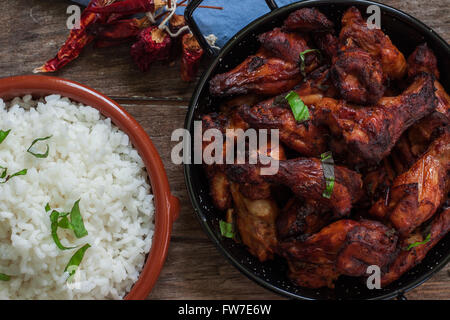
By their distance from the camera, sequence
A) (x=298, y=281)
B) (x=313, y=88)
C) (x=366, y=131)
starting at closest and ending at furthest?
(x=366, y=131)
(x=313, y=88)
(x=298, y=281)

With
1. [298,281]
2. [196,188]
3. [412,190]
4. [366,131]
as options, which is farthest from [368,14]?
[298,281]

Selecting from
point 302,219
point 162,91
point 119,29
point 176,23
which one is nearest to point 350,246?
point 302,219

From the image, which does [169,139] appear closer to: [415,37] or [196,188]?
[196,188]

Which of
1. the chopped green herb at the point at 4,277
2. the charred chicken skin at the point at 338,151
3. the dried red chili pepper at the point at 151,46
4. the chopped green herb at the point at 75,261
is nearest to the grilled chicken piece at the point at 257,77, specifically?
the charred chicken skin at the point at 338,151

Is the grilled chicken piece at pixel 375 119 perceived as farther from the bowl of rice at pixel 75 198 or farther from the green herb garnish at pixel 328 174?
the bowl of rice at pixel 75 198

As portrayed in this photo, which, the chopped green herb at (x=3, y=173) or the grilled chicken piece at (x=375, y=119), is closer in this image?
the grilled chicken piece at (x=375, y=119)

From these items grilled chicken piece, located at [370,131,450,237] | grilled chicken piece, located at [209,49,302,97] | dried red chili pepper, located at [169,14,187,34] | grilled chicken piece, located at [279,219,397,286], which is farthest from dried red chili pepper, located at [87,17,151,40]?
grilled chicken piece, located at [370,131,450,237]

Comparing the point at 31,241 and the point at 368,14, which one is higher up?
the point at 368,14
